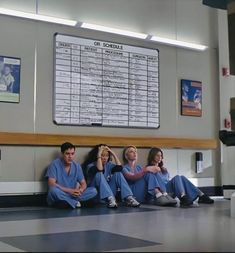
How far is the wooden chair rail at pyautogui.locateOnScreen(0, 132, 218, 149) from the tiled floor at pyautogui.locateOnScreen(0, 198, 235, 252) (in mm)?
952

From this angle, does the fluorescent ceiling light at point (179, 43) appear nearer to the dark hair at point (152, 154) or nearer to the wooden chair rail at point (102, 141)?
the wooden chair rail at point (102, 141)

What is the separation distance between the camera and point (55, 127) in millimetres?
6301

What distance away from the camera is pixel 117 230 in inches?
145

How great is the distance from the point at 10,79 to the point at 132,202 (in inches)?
87.0

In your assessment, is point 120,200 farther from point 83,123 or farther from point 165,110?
point 165,110

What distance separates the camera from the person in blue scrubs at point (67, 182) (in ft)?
18.5

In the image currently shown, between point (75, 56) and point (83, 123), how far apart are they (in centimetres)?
94

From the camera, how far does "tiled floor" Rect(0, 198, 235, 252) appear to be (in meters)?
2.92

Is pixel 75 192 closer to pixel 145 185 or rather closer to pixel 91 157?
pixel 91 157

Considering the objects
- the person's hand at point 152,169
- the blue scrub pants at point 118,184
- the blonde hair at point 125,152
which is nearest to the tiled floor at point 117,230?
the blue scrub pants at point 118,184

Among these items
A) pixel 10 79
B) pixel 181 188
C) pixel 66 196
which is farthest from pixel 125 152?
pixel 10 79

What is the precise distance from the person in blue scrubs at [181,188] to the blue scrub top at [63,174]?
1256 mm

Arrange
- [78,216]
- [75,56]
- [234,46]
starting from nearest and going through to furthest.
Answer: [234,46]
[78,216]
[75,56]

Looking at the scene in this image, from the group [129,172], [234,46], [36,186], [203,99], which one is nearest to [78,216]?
[36,186]
